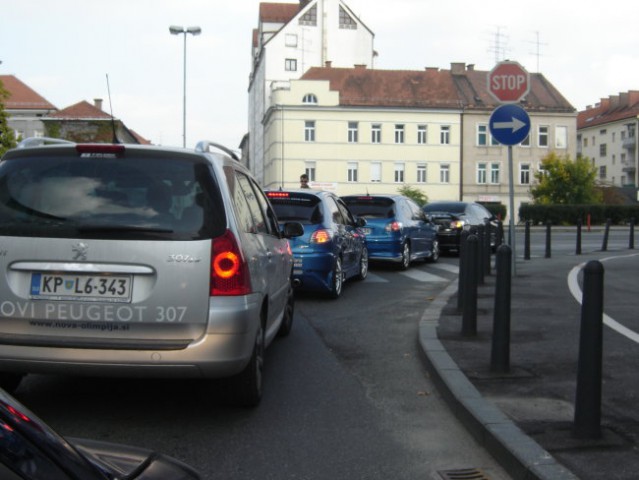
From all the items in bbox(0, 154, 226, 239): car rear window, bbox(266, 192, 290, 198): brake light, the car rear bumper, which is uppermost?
bbox(266, 192, 290, 198): brake light

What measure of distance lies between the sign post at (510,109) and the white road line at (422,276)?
2.51 metres

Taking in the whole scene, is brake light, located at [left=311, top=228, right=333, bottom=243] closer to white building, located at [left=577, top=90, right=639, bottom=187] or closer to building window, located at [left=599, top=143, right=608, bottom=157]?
white building, located at [left=577, top=90, right=639, bottom=187]

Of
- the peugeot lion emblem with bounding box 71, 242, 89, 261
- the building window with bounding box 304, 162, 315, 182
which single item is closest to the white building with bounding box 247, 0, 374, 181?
the building window with bounding box 304, 162, 315, 182

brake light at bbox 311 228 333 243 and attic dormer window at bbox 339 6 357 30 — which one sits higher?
attic dormer window at bbox 339 6 357 30

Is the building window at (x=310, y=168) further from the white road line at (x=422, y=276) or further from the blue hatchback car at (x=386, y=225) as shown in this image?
the white road line at (x=422, y=276)

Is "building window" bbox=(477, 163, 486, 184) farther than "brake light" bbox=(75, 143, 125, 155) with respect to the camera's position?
Yes

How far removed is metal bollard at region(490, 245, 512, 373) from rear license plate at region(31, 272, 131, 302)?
2.77 m

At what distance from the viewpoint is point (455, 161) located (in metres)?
70.6

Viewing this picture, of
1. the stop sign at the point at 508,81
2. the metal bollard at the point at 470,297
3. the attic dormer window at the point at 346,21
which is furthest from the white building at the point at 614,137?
the metal bollard at the point at 470,297

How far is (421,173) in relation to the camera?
2781 inches

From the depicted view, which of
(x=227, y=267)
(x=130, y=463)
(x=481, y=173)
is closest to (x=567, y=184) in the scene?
(x=481, y=173)

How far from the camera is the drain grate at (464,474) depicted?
4070mm

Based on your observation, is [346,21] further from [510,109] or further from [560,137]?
[510,109]

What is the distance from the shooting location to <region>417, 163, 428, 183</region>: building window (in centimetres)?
7050
